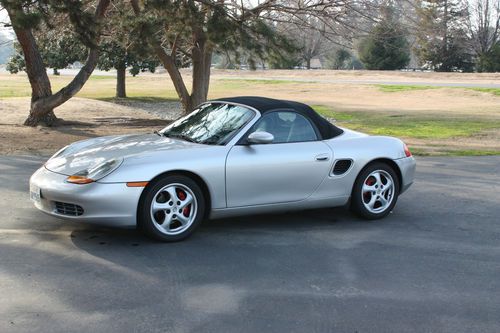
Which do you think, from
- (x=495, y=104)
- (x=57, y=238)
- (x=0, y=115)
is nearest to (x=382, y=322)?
(x=57, y=238)

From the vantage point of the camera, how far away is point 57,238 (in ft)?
19.2

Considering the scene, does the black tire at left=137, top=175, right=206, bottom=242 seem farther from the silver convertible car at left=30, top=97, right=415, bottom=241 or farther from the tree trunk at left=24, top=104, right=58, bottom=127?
the tree trunk at left=24, top=104, right=58, bottom=127

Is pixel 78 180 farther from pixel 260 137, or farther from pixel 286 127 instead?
pixel 286 127

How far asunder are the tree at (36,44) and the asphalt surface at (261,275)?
5361 millimetres

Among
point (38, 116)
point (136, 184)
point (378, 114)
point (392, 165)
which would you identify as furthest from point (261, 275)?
point (378, 114)

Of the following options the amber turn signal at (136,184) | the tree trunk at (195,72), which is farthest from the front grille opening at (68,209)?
the tree trunk at (195,72)

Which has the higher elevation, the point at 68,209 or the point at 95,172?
the point at 95,172

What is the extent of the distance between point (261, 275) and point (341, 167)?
2.07 meters

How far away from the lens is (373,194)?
22.8ft

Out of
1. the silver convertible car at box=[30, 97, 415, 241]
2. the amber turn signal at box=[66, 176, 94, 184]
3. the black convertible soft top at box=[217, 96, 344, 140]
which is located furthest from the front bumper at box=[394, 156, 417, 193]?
the amber turn signal at box=[66, 176, 94, 184]

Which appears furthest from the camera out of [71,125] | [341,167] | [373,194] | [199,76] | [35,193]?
[199,76]

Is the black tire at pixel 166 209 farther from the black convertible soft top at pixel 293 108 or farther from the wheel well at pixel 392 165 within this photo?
the wheel well at pixel 392 165

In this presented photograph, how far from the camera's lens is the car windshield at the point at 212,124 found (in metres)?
6.32

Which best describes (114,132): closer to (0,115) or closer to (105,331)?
(0,115)
